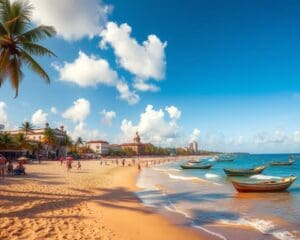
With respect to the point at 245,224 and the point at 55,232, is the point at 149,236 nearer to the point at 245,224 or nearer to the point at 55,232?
the point at 55,232

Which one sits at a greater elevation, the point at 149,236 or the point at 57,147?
the point at 57,147

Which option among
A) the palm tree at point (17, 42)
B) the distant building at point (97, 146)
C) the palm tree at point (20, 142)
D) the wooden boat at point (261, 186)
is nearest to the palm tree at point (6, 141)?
the palm tree at point (20, 142)

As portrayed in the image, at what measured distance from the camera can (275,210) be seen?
1465 cm

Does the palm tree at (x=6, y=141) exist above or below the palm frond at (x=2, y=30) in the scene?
below

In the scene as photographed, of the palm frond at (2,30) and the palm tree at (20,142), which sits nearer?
the palm frond at (2,30)

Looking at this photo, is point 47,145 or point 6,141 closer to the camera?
point 6,141

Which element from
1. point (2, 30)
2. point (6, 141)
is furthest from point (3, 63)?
point (6, 141)

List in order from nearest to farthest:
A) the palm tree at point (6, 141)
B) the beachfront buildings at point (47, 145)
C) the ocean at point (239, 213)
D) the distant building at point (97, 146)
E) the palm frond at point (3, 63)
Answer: the ocean at point (239, 213) → the palm frond at point (3, 63) → the palm tree at point (6, 141) → the beachfront buildings at point (47, 145) → the distant building at point (97, 146)

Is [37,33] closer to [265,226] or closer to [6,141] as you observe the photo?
[265,226]

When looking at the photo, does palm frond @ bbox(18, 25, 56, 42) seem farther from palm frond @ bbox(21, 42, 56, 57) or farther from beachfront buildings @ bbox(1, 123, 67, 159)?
beachfront buildings @ bbox(1, 123, 67, 159)

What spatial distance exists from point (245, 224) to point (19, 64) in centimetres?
1534

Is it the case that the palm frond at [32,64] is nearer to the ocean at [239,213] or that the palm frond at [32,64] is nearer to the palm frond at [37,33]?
the palm frond at [37,33]

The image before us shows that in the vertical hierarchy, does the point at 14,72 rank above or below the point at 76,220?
above

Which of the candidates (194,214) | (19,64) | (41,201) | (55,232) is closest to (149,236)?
(55,232)
